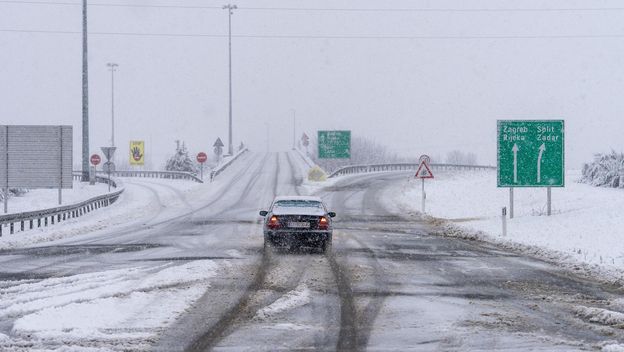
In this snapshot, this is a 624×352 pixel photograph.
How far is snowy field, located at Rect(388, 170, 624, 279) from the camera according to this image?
16.8 m

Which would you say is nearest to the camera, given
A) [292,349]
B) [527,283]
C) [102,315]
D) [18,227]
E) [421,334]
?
[292,349]

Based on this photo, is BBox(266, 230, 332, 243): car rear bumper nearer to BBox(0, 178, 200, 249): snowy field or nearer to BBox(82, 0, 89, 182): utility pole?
BBox(0, 178, 200, 249): snowy field

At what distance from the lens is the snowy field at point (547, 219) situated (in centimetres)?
1678

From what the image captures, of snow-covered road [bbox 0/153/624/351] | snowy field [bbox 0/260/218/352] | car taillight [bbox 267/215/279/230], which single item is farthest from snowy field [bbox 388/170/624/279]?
snowy field [bbox 0/260/218/352]

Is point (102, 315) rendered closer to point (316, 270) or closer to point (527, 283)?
point (316, 270)

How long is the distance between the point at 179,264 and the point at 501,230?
1145 centimetres

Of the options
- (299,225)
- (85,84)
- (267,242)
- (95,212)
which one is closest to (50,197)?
(85,84)

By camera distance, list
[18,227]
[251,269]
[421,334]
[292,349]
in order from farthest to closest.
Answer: [18,227], [251,269], [421,334], [292,349]

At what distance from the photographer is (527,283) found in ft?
42.4

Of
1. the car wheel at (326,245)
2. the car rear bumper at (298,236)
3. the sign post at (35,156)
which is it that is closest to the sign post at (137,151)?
the sign post at (35,156)

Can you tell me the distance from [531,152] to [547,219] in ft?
8.15

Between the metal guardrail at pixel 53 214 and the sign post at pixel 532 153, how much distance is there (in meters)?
15.1

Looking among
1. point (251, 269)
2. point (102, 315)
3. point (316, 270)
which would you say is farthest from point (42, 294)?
point (316, 270)

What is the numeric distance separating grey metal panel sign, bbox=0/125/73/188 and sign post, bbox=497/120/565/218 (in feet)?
51.2
